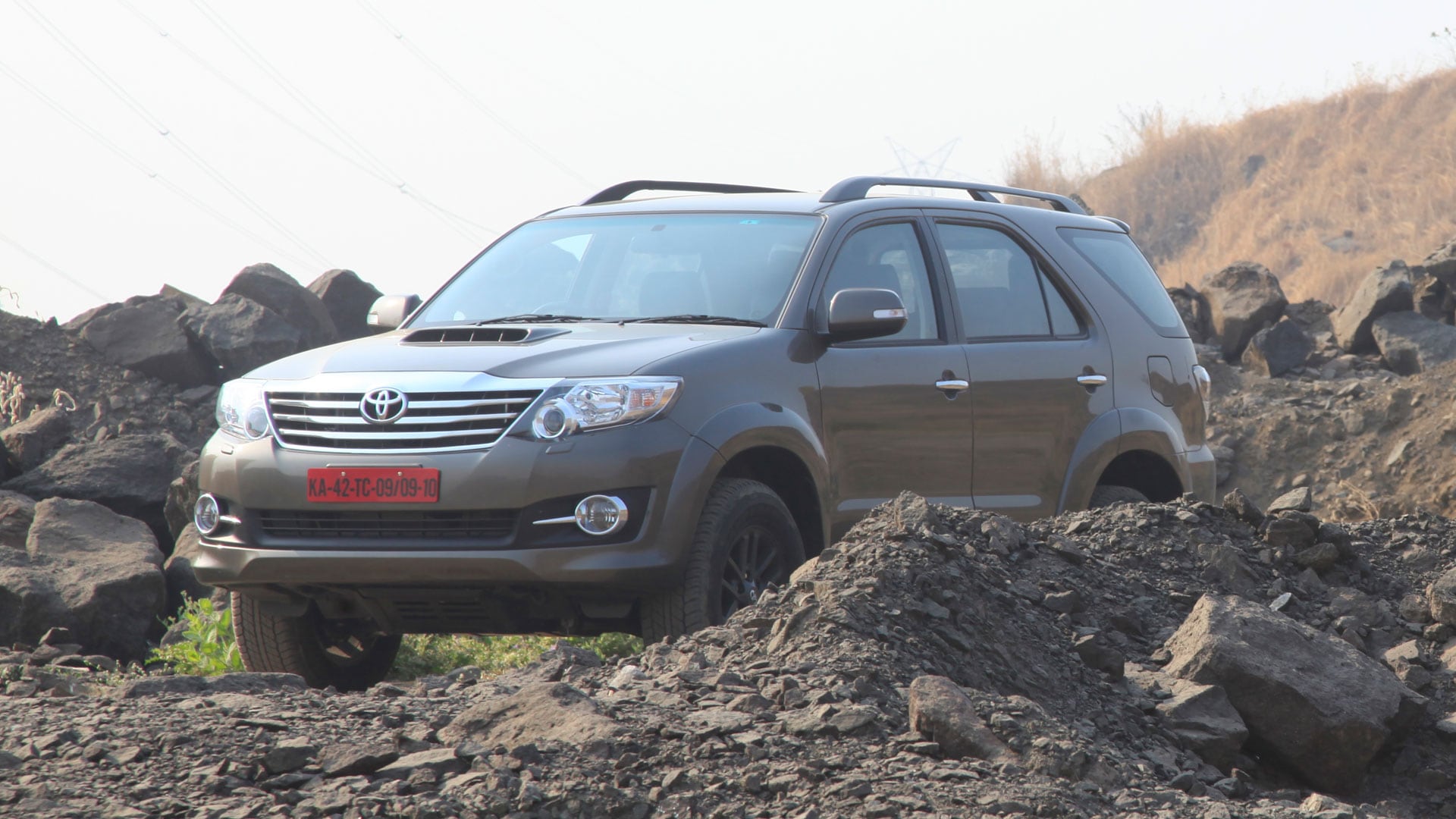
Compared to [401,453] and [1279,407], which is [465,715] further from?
[1279,407]

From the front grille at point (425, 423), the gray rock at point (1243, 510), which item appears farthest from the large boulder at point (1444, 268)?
the front grille at point (425, 423)

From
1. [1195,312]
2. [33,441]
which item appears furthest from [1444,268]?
[33,441]

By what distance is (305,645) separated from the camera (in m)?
6.04

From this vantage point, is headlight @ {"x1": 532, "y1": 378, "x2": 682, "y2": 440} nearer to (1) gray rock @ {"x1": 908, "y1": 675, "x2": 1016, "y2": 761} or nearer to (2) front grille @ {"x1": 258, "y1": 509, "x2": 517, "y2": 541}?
(2) front grille @ {"x1": 258, "y1": 509, "x2": 517, "y2": 541}

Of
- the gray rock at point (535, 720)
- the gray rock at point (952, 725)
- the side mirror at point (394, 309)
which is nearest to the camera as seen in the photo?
the gray rock at point (535, 720)

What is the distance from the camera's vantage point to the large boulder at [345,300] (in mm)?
14742

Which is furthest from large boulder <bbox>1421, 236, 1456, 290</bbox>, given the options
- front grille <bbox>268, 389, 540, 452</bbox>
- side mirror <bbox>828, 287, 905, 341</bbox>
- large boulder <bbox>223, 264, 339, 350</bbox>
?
front grille <bbox>268, 389, 540, 452</bbox>

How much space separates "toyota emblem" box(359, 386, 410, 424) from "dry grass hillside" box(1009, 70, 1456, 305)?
29.2m

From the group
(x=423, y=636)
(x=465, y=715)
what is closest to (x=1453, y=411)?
(x=423, y=636)

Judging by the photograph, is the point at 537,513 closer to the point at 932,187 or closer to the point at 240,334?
the point at 932,187

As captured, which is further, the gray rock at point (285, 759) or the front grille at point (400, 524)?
the front grille at point (400, 524)

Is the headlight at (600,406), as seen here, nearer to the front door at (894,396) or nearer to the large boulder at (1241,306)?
the front door at (894,396)

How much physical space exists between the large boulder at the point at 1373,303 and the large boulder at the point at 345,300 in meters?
11.5

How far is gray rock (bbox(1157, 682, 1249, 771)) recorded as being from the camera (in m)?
4.75
